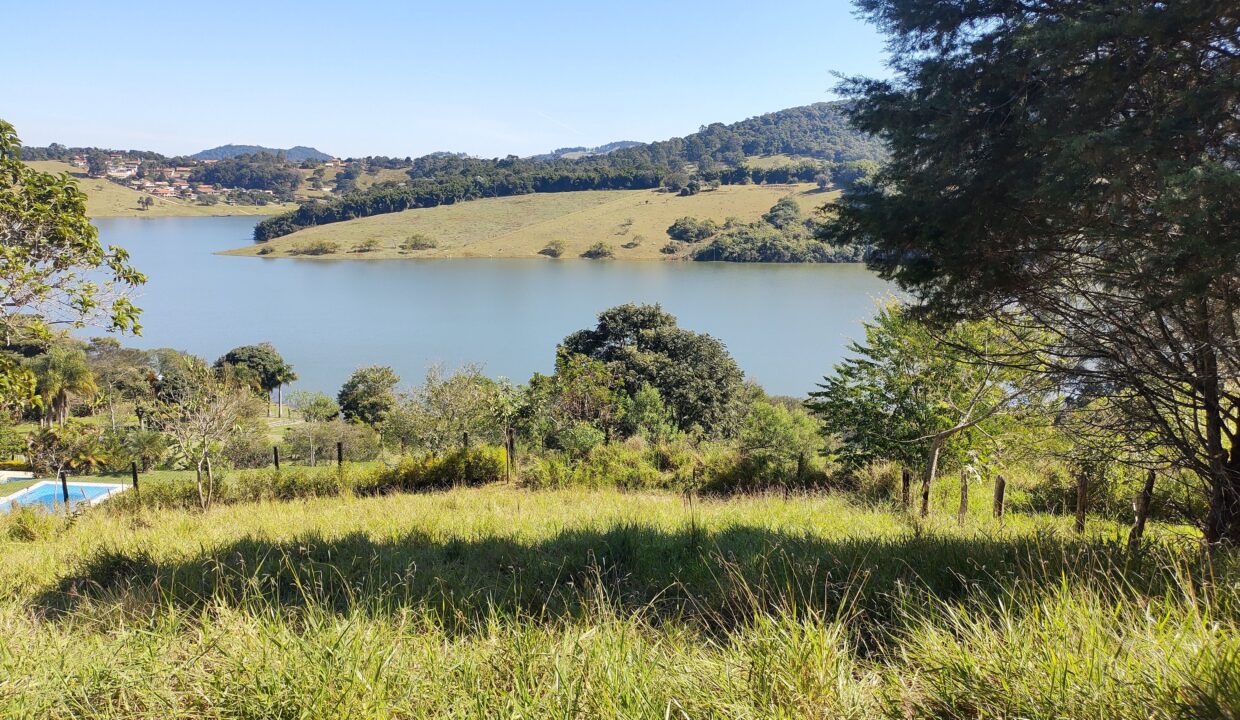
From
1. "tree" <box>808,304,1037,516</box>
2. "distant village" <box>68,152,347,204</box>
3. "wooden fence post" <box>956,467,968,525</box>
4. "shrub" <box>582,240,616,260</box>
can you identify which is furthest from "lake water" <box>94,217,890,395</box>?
"distant village" <box>68,152,347,204</box>

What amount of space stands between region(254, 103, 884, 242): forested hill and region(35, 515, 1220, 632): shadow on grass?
97.6 meters

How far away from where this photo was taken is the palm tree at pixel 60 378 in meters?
25.6

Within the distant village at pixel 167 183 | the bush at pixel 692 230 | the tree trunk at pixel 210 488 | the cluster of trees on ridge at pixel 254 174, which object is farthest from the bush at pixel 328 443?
the cluster of trees on ridge at pixel 254 174

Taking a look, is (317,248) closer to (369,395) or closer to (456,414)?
(369,395)

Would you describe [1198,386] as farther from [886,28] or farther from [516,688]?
[516,688]

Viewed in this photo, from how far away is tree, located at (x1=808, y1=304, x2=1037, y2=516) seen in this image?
291 inches

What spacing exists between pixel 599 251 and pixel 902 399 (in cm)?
8347

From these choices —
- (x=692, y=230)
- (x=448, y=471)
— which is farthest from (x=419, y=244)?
(x=448, y=471)

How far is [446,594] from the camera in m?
3.11

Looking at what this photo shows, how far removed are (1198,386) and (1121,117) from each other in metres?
1.43

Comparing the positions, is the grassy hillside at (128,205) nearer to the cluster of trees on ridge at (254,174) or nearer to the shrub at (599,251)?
the cluster of trees on ridge at (254,174)

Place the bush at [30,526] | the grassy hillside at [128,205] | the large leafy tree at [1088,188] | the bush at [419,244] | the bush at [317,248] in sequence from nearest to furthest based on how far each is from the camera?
1. the large leafy tree at [1088,188]
2. the bush at [30,526]
3. the bush at [419,244]
4. the bush at [317,248]
5. the grassy hillside at [128,205]

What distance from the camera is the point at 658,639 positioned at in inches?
87.4

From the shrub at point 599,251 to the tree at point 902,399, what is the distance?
81.9 meters
